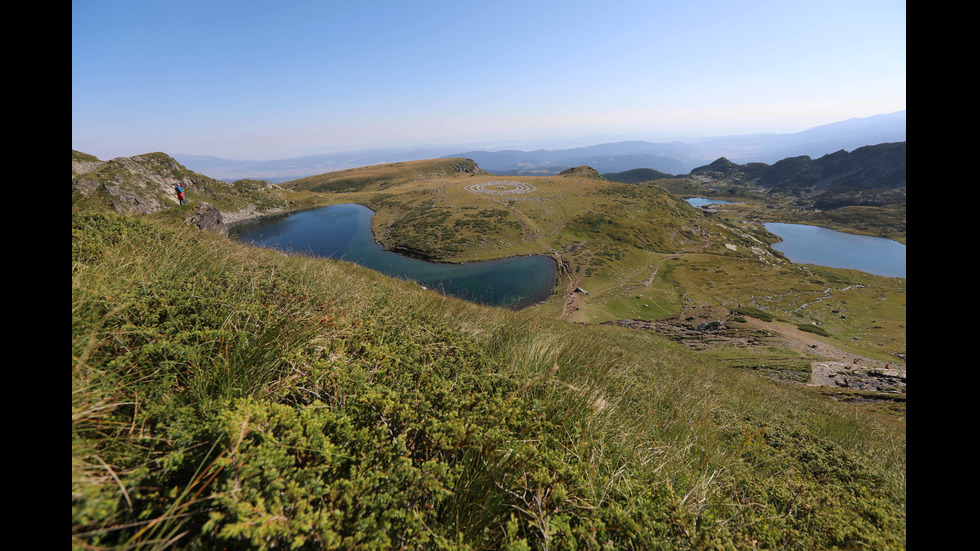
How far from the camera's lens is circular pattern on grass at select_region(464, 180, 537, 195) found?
4437 inches

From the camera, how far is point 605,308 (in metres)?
50.6

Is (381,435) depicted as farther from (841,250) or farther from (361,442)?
(841,250)

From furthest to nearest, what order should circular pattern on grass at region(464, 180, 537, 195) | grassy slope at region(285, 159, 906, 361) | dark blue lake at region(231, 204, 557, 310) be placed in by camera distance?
circular pattern on grass at region(464, 180, 537, 195) < grassy slope at region(285, 159, 906, 361) < dark blue lake at region(231, 204, 557, 310)

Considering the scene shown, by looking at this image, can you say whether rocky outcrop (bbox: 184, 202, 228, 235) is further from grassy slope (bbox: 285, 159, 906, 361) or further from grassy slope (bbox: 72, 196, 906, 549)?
grassy slope (bbox: 285, 159, 906, 361)

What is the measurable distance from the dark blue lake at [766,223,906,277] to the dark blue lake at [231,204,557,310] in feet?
372

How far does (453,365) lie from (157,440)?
2436mm

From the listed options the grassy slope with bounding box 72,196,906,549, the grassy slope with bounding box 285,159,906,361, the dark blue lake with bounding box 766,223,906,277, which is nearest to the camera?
the grassy slope with bounding box 72,196,906,549

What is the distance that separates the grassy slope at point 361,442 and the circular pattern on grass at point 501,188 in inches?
4336

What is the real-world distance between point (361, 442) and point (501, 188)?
400 feet

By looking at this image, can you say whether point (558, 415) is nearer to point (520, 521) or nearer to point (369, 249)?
point (520, 521)

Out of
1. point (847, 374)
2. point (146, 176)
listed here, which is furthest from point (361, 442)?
point (146, 176)

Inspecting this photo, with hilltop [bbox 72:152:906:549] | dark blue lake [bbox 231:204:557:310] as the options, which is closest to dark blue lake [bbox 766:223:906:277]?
dark blue lake [bbox 231:204:557:310]

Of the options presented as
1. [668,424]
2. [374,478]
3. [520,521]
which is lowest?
[668,424]
